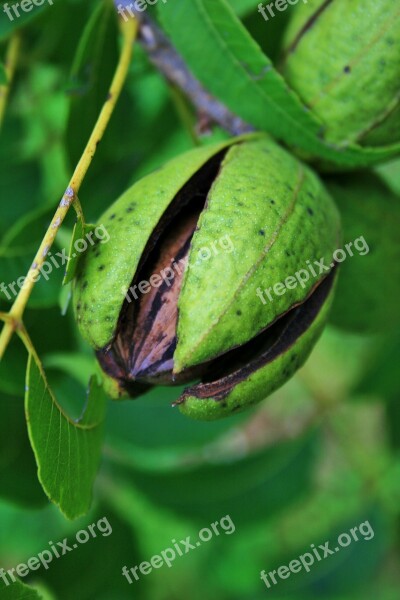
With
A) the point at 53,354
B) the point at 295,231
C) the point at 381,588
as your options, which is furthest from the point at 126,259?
the point at 381,588

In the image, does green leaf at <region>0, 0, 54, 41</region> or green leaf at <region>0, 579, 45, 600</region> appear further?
green leaf at <region>0, 0, 54, 41</region>

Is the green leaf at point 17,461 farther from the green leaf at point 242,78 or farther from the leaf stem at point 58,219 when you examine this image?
the green leaf at point 242,78

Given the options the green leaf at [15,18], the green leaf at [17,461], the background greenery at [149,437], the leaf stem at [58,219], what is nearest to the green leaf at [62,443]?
the leaf stem at [58,219]

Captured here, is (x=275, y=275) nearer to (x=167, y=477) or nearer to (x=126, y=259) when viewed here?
(x=126, y=259)

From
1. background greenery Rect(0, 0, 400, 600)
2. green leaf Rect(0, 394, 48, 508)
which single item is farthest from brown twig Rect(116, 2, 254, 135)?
green leaf Rect(0, 394, 48, 508)

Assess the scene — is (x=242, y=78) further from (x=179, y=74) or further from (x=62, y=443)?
(x=62, y=443)

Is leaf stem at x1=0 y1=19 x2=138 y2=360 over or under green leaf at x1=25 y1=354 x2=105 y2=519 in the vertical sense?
over

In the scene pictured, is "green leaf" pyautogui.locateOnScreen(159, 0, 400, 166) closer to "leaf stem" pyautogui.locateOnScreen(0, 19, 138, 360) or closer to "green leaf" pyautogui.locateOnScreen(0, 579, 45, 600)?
"leaf stem" pyautogui.locateOnScreen(0, 19, 138, 360)
